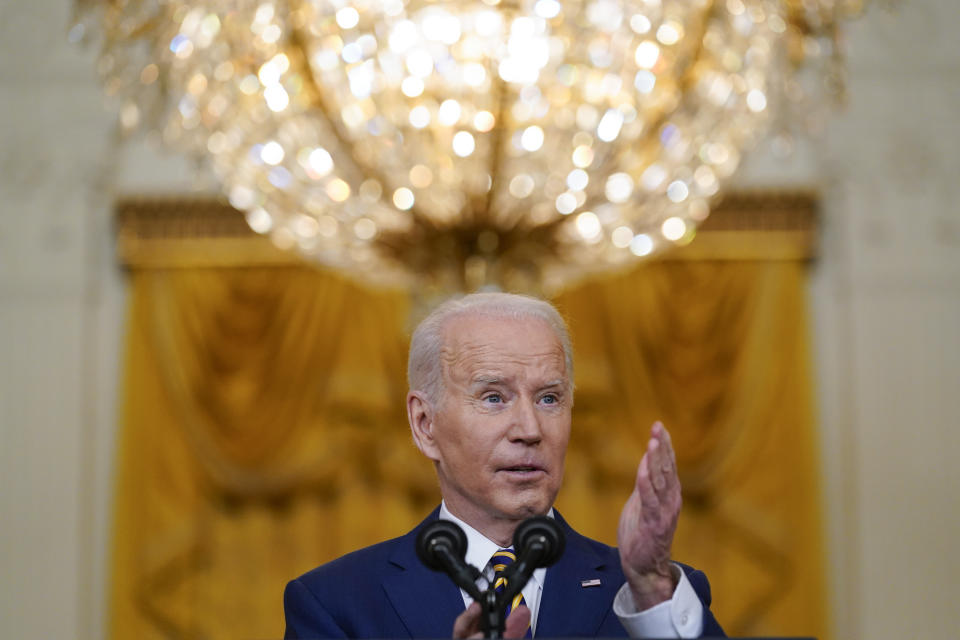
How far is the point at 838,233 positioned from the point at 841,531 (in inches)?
62.4

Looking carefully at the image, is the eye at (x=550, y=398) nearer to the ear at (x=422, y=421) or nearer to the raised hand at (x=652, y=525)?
the ear at (x=422, y=421)

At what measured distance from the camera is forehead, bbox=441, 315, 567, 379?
2.17 m

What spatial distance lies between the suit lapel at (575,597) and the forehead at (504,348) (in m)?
0.29

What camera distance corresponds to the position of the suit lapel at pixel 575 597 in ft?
6.97

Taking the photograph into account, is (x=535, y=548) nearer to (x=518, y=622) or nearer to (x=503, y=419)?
(x=518, y=622)

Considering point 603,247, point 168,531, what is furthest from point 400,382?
point 603,247

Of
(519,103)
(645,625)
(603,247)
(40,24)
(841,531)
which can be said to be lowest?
(841,531)

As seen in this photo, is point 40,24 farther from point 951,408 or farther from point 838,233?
point 951,408

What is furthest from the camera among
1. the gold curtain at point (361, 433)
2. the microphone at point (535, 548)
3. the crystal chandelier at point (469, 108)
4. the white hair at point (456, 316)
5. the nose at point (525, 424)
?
the gold curtain at point (361, 433)

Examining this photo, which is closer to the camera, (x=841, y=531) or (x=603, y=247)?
(x=603, y=247)

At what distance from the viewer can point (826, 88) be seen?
3.99 m

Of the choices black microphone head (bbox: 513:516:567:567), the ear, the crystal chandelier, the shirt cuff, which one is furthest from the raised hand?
the crystal chandelier

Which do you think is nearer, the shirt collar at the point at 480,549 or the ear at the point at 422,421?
the shirt collar at the point at 480,549

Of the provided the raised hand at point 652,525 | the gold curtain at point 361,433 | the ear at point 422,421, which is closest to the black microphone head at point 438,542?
the raised hand at point 652,525
